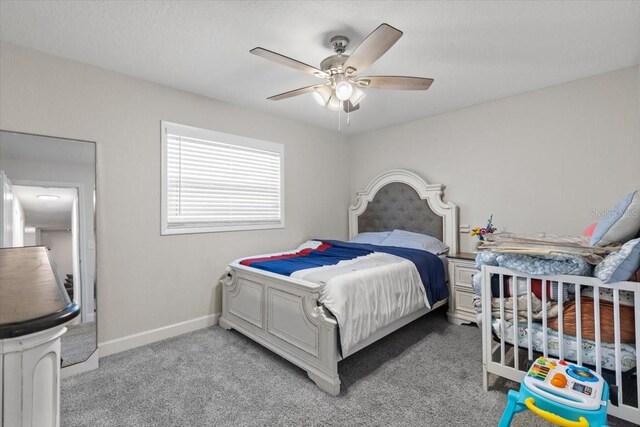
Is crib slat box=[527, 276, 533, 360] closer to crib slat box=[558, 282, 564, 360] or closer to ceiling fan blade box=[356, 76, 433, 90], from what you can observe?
crib slat box=[558, 282, 564, 360]

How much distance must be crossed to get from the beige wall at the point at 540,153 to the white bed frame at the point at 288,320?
52.3 inches

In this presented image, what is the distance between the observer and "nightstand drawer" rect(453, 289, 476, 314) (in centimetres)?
306

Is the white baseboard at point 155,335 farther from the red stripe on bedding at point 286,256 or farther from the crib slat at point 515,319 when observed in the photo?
the crib slat at point 515,319

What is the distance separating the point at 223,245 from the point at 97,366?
1447mm

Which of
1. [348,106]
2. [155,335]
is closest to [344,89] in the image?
[348,106]

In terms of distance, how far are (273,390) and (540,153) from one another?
3.31 meters

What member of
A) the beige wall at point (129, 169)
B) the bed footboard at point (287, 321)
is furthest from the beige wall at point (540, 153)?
the beige wall at point (129, 169)

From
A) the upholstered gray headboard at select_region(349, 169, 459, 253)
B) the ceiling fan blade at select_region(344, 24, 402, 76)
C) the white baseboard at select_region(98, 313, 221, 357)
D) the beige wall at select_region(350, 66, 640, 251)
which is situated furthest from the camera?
the upholstered gray headboard at select_region(349, 169, 459, 253)

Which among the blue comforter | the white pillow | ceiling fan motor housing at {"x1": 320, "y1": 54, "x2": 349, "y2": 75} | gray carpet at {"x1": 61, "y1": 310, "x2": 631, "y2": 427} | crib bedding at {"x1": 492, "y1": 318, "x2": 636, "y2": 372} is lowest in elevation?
gray carpet at {"x1": 61, "y1": 310, "x2": 631, "y2": 427}

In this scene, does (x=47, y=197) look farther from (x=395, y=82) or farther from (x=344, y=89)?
(x=395, y=82)

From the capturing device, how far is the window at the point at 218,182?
2.96 m

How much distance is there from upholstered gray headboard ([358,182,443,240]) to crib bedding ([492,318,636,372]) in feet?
6.11

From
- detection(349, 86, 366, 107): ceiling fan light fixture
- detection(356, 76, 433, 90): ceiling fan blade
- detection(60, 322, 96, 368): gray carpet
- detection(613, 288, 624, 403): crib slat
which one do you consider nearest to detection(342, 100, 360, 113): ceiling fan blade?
detection(349, 86, 366, 107): ceiling fan light fixture

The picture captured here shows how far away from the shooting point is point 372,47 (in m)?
1.69
